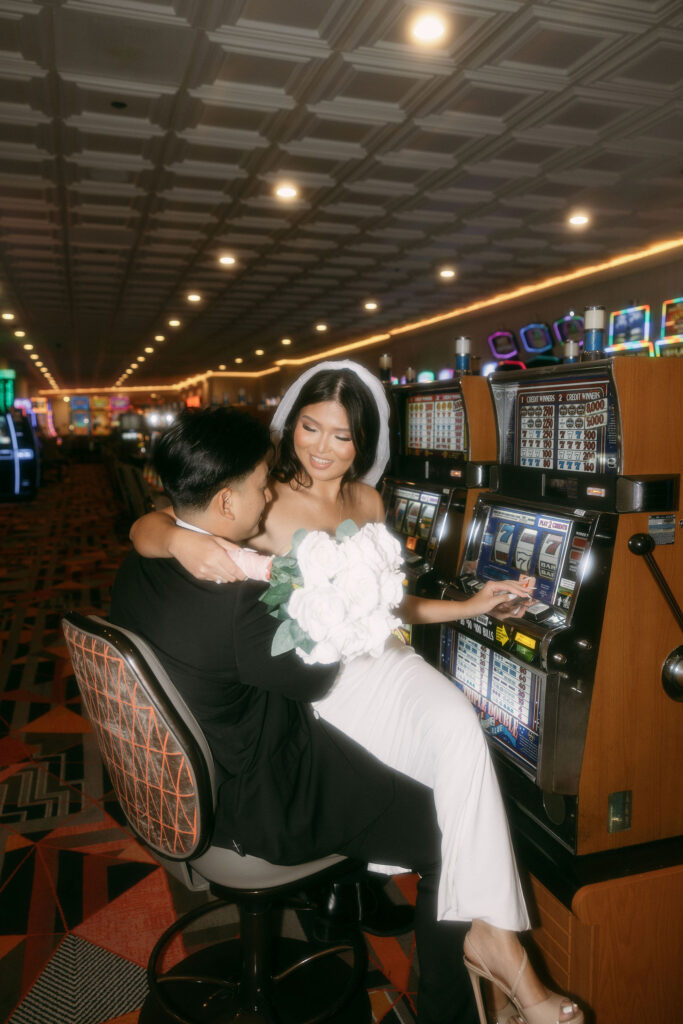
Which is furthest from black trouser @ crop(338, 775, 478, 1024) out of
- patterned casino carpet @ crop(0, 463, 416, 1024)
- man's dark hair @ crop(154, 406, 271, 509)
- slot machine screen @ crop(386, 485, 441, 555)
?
slot machine screen @ crop(386, 485, 441, 555)

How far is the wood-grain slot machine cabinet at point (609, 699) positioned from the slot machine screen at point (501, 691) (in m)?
0.02


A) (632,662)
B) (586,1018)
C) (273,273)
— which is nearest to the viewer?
(586,1018)

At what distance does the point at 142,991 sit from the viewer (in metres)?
1.88

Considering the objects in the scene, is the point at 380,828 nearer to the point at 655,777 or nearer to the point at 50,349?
the point at 655,777

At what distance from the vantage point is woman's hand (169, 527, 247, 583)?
1.39 meters

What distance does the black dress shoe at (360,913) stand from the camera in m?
2.07

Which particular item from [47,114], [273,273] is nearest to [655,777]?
[47,114]

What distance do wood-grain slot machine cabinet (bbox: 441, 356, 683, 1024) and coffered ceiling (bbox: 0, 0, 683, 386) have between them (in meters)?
2.91

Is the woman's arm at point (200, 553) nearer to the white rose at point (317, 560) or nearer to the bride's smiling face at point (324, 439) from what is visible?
the white rose at point (317, 560)

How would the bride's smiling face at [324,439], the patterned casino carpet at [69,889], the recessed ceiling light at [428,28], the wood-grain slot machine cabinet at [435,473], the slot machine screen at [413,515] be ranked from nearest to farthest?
the patterned casino carpet at [69,889] → the bride's smiling face at [324,439] → the wood-grain slot machine cabinet at [435,473] → the slot machine screen at [413,515] → the recessed ceiling light at [428,28]

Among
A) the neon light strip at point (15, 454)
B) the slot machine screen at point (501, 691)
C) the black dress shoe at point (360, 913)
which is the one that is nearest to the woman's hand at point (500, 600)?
the slot machine screen at point (501, 691)

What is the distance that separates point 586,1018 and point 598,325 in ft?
5.95

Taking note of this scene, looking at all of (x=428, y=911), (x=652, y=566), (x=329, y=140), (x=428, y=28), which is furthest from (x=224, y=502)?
(x=329, y=140)

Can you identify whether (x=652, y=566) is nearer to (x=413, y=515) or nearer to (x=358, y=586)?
(x=358, y=586)
